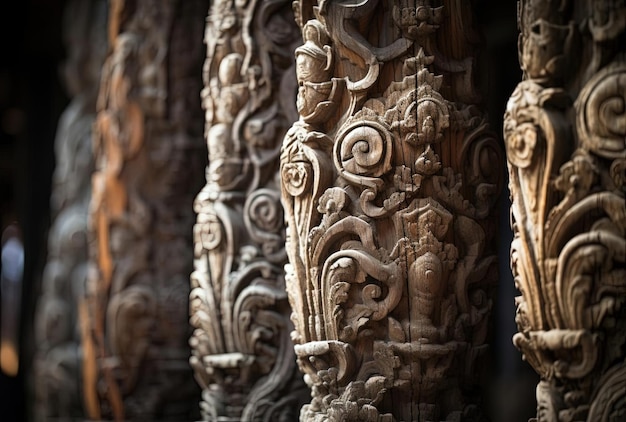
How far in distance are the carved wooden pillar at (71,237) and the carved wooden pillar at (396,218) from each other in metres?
4.34

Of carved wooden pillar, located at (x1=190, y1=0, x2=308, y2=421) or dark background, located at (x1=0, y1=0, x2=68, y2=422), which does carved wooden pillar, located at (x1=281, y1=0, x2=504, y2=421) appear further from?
dark background, located at (x1=0, y1=0, x2=68, y2=422)

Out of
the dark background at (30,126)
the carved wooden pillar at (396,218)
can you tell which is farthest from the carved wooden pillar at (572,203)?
the dark background at (30,126)

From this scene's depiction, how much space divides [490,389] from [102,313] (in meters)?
2.87

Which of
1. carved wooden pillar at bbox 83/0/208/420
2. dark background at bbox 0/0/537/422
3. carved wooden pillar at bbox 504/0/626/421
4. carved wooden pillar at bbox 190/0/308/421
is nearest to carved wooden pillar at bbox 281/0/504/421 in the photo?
carved wooden pillar at bbox 504/0/626/421

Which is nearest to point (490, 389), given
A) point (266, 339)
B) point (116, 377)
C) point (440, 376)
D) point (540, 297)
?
point (116, 377)

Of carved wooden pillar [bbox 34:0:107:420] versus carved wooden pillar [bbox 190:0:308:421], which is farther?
carved wooden pillar [bbox 34:0:107:420]

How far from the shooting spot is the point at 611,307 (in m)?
3.61

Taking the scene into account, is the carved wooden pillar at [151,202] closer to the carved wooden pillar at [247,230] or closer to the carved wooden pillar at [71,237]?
the carved wooden pillar at [247,230]

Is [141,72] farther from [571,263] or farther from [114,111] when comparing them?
[571,263]

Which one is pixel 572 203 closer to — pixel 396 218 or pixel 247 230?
pixel 396 218

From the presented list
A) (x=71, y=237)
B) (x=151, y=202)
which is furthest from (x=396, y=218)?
(x=71, y=237)

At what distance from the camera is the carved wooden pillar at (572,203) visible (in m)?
3.62

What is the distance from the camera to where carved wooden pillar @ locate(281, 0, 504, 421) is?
4309mm

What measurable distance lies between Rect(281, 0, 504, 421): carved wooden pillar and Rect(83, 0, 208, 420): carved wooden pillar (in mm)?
2590
